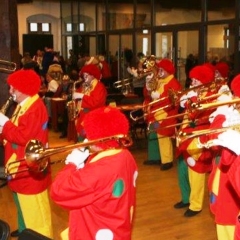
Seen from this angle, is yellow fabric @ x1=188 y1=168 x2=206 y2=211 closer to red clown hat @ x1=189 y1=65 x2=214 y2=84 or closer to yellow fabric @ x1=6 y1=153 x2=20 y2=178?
red clown hat @ x1=189 y1=65 x2=214 y2=84

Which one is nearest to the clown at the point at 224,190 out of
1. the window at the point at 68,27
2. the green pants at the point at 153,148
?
the green pants at the point at 153,148

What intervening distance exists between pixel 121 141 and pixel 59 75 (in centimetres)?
672

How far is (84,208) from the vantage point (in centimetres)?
242

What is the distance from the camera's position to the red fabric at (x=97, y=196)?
2320 mm

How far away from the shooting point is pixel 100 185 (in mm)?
2320

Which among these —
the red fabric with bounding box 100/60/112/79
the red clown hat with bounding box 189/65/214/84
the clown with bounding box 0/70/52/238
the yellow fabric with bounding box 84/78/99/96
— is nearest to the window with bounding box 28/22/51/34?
the red fabric with bounding box 100/60/112/79

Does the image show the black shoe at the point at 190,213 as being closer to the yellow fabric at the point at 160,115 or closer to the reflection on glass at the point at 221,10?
the yellow fabric at the point at 160,115

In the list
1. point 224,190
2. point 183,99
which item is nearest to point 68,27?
point 183,99

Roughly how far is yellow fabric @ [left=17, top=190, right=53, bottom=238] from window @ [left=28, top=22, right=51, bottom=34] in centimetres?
1294

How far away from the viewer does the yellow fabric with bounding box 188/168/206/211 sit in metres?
4.31

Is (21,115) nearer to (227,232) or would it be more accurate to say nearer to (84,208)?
(84,208)

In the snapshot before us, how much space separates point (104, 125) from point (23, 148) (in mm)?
1194

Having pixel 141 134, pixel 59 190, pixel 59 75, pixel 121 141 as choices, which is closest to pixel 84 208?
pixel 59 190

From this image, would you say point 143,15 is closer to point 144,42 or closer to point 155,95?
point 144,42
